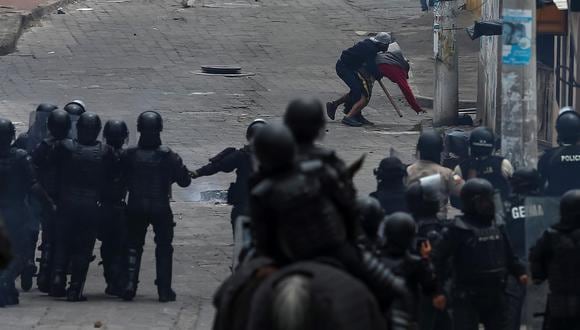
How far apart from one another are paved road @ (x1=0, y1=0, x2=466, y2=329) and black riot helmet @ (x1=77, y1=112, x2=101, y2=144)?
Result: 1.23 m

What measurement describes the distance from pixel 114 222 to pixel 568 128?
159 inches

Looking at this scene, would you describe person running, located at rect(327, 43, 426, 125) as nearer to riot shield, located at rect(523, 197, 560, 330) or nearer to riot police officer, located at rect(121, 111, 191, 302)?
riot police officer, located at rect(121, 111, 191, 302)

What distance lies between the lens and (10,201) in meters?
12.9

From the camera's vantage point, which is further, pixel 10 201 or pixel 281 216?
pixel 10 201

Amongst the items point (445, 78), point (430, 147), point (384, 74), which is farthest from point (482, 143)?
point (384, 74)

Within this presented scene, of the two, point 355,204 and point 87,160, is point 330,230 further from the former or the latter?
point 87,160

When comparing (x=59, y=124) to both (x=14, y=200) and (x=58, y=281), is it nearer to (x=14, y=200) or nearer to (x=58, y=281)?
(x=14, y=200)

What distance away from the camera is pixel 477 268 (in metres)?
9.70

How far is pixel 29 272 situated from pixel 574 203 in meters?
6.09

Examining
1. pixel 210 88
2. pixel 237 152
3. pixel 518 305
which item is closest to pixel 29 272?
pixel 237 152

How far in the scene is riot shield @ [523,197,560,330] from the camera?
1027 centimetres

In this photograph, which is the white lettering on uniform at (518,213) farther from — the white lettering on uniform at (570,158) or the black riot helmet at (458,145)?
the black riot helmet at (458,145)

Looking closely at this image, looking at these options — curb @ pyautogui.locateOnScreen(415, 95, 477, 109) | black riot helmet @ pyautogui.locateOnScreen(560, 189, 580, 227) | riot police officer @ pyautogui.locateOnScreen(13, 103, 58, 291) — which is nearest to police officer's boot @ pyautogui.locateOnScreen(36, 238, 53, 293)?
riot police officer @ pyautogui.locateOnScreen(13, 103, 58, 291)

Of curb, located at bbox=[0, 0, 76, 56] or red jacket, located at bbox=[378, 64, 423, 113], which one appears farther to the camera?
curb, located at bbox=[0, 0, 76, 56]
